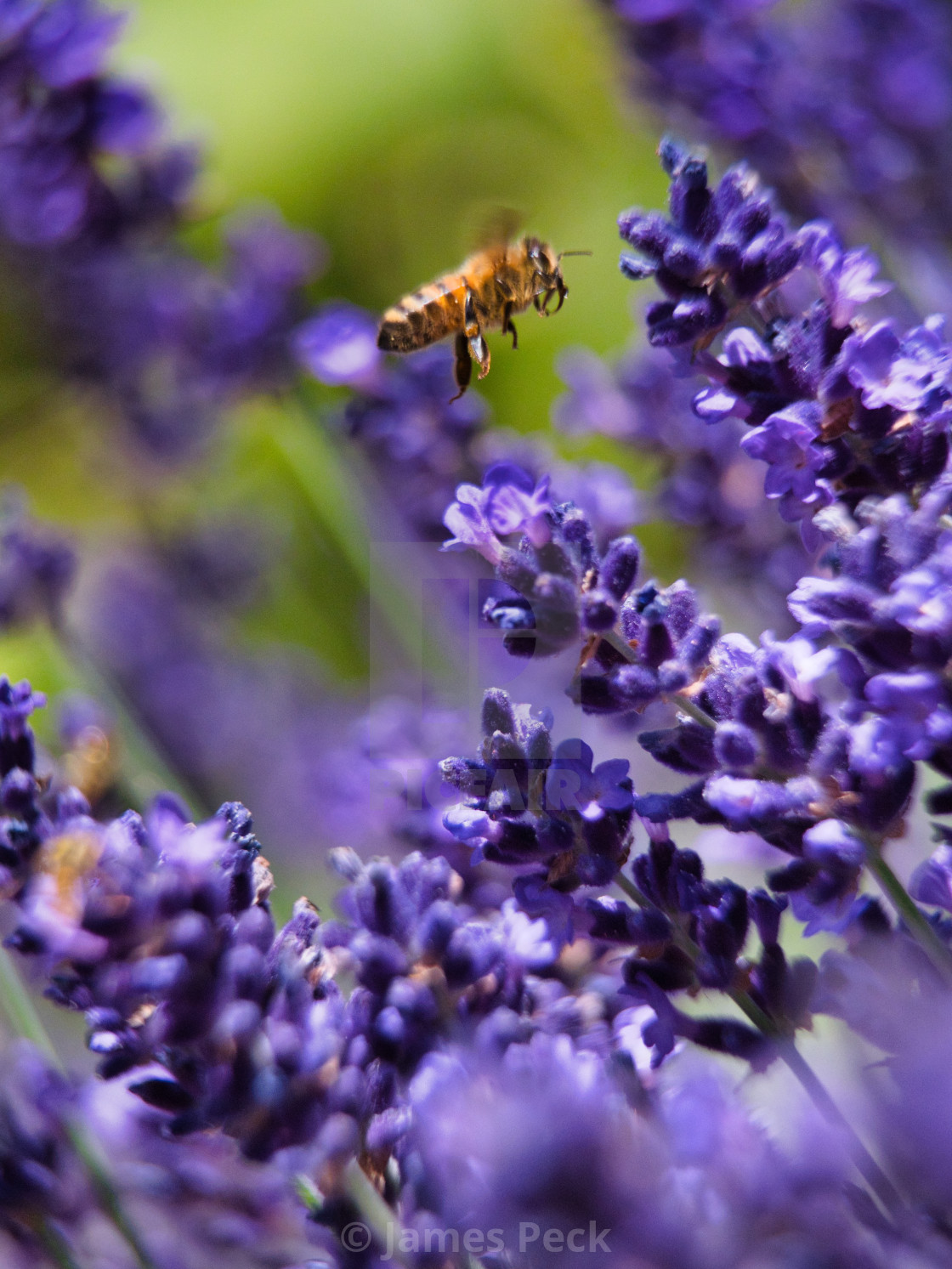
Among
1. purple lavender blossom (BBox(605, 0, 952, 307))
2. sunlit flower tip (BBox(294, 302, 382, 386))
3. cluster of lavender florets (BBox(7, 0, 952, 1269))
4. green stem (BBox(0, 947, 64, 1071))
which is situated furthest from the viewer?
purple lavender blossom (BBox(605, 0, 952, 307))

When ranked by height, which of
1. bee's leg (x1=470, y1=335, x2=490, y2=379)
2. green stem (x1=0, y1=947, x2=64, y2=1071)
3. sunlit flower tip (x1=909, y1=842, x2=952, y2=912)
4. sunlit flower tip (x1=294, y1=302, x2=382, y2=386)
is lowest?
sunlit flower tip (x1=909, y1=842, x2=952, y2=912)

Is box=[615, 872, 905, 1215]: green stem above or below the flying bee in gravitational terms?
below

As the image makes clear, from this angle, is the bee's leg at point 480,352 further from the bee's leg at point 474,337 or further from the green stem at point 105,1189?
the green stem at point 105,1189

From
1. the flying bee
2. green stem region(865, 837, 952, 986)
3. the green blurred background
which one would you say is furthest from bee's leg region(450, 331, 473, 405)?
the green blurred background

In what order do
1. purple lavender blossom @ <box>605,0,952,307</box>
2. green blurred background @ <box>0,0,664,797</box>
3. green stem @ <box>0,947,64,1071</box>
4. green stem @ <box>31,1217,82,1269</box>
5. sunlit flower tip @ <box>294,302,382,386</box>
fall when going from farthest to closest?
green blurred background @ <box>0,0,664,797</box> → purple lavender blossom @ <box>605,0,952,307</box> → sunlit flower tip @ <box>294,302,382,386</box> → green stem @ <box>0,947,64,1071</box> → green stem @ <box>31,1217,82,1269</box>

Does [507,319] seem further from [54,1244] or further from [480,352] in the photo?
[54,1244]

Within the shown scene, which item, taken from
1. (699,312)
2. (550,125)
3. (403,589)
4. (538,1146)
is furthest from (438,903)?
(550,125)

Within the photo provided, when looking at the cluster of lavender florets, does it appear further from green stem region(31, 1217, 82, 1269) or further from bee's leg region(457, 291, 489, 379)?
bee's leg region(457, 291, 489, 379)

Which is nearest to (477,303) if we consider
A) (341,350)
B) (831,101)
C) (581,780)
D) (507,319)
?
(507,319)
